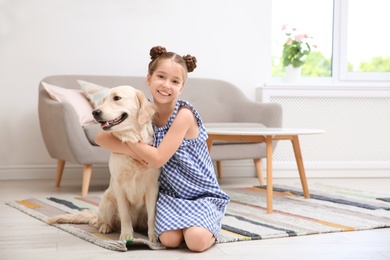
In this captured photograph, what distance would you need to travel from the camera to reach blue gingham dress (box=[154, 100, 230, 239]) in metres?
2.30

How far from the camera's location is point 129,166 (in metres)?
2.30

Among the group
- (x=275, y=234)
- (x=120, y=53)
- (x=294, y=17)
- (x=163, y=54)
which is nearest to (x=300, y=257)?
(x=275, y=234)

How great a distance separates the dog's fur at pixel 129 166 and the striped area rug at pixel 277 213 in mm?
103

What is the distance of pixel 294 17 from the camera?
5.31 metres

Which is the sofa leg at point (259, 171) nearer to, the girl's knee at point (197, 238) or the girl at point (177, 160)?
the girl at point (177, 160)

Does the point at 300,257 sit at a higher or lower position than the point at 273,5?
lower

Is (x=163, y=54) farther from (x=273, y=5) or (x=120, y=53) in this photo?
(x=273, y=5)

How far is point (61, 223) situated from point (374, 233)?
1.36 metres

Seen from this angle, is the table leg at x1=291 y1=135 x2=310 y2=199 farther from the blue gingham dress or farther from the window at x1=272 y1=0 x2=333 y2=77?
the window at x1=272 y1=0 x2=333 y2=77

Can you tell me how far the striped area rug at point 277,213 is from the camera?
2510 millimetres

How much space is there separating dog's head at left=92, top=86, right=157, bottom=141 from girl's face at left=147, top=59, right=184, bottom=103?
0.19 feet

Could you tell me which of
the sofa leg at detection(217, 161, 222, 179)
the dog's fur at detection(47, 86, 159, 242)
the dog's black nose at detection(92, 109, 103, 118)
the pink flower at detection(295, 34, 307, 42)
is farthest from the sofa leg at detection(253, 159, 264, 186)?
the dog's black nose at detection(92, 109, 103, 118)

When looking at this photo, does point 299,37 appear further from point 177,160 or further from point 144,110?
point 144,110

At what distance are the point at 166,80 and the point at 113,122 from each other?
0.85 feet
